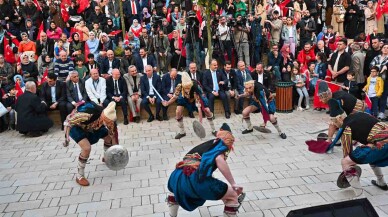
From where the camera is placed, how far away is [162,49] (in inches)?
475

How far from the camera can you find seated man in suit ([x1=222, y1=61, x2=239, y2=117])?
34.4 ft

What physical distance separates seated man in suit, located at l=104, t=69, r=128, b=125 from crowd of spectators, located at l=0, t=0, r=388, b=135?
3cm

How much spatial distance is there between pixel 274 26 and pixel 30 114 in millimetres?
7553

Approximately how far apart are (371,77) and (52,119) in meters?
7.95

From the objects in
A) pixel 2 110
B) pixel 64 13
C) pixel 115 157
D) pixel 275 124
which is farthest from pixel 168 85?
pixel 64 13

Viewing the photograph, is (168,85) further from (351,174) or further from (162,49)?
(351,174)

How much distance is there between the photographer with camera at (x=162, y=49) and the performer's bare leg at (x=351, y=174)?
303 inches

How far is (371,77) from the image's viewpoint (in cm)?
937

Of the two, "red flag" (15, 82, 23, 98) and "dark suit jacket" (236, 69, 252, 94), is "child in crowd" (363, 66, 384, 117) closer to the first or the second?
"dark suit jacket" (236, 69, 252, 94)

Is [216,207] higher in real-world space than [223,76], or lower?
lower

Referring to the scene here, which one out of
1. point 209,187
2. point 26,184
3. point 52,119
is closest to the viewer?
point 209,187

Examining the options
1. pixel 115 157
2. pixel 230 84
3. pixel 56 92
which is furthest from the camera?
pixel 230 84

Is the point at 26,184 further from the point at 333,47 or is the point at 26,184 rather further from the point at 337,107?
the point at 333,47

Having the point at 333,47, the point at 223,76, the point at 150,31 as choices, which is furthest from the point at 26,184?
the point at 333,47
